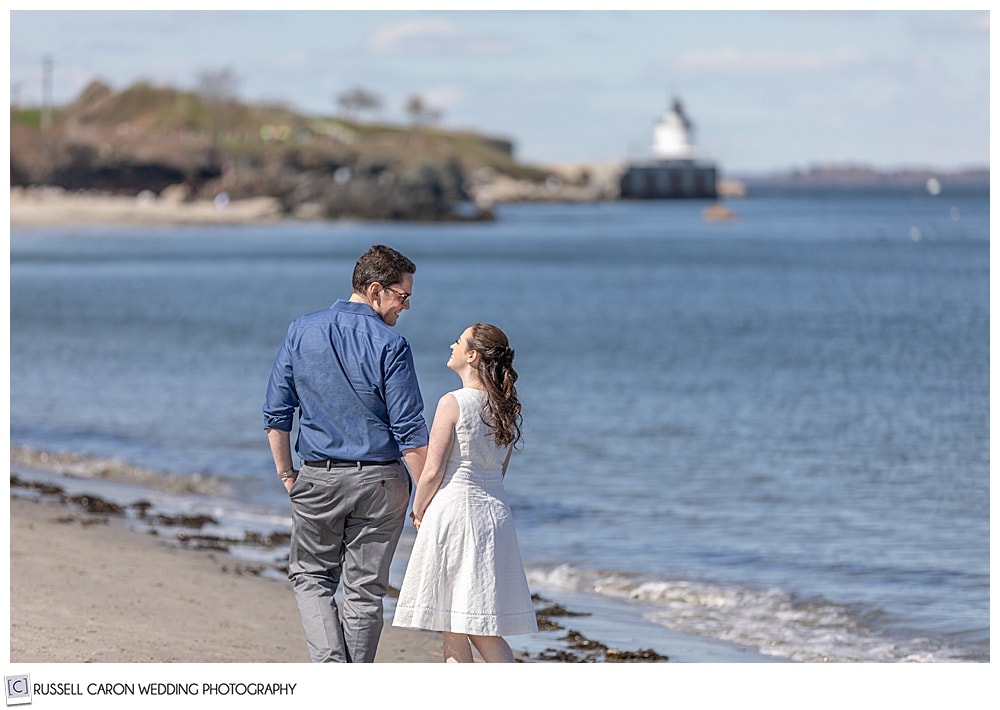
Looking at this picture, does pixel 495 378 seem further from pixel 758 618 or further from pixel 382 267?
pixel 758 618

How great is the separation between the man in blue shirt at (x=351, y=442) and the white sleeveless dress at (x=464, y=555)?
16cm

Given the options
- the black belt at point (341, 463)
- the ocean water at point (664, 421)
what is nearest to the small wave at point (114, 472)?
the ocean water at point (664, 421)

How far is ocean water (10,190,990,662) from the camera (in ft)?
28.8

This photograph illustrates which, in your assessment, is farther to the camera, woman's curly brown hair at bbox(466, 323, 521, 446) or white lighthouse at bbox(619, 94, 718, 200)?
white lighthouse at bbox(619, 94, 718, 200)

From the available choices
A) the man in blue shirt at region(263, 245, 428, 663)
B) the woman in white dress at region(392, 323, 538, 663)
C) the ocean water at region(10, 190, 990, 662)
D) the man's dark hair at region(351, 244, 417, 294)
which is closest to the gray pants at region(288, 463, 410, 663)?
the man in blue shirt at region(263, 245, 428, 663)

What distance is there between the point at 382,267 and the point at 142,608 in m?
2.97

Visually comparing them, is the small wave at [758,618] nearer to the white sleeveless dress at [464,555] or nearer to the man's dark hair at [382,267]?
the white sleeveless dress at [464,555]

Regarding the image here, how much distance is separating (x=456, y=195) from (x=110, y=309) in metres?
65.8

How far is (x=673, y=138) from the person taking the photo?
14362 centimetres

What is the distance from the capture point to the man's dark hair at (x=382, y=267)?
5.06m
